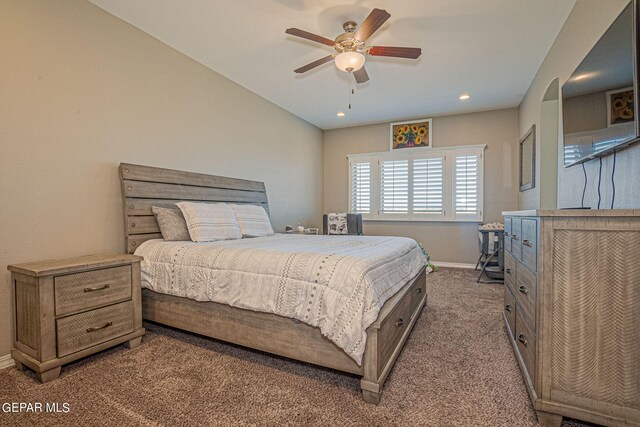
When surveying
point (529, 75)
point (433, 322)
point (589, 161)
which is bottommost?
point (433, 322)

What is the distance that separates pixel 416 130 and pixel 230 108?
3.31m

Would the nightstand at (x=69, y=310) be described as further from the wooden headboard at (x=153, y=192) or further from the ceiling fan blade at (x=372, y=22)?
the ceiling fan blade at (x=372, y=22)

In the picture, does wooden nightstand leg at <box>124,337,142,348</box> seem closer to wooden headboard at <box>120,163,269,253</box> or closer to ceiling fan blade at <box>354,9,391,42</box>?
wooden headboard at <box>120,163,269,253</box>

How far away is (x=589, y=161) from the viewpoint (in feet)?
7.07

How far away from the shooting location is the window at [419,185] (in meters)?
5.18

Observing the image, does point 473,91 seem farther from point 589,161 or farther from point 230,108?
point 230,108

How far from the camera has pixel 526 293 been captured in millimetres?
1708

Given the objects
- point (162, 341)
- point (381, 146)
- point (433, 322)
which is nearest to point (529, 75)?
point (381, 146)

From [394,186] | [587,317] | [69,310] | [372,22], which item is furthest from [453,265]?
[69,310]

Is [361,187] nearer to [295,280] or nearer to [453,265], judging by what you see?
[453,265]

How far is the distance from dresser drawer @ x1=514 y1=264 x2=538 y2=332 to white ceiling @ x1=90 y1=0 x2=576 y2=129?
7.11 feet

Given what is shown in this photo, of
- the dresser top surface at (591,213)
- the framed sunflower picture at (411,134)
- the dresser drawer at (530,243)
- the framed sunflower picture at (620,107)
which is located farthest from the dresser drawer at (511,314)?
the framed sunflower picture at (411,134)

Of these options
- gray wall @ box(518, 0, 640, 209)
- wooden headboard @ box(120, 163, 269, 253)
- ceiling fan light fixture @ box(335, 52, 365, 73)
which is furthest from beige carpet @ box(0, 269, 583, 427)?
ceiling fan light fixture @ box(335, 52, 365, 73)

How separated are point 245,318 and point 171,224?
4.18ft
